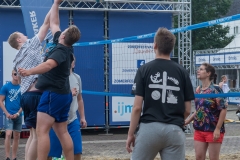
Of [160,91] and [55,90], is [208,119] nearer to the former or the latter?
[55,90]

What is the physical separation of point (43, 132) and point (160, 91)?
5.99 ft

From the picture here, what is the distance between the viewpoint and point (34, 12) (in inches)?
372

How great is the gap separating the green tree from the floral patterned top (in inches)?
1726

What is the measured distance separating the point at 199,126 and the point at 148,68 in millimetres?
2631

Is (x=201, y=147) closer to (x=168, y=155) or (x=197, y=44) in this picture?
(x=168, y=155)

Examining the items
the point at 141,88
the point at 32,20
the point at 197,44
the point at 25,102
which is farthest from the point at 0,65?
the point at 197,44

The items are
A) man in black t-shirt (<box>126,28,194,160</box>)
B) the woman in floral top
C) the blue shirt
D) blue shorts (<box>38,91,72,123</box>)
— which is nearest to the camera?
man in black t-shirt (<box>126,28,194,160</box>)

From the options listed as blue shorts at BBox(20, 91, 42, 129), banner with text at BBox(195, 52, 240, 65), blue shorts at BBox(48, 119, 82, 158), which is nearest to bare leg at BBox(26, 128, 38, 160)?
blue shorts at BBox(20, 91, 42, 129)

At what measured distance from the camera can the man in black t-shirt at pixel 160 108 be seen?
4.93 meters

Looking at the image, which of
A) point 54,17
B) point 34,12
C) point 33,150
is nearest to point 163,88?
point 54,17

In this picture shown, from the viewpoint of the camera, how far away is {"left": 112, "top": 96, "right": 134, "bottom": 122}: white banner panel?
48.7ft

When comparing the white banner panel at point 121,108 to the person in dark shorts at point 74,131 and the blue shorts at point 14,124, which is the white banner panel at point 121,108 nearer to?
the blue shorts at point 14,124

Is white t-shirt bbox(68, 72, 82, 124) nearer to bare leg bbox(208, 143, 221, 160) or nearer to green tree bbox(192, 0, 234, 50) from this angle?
bare leg bbox(208, 143, 221, 160)

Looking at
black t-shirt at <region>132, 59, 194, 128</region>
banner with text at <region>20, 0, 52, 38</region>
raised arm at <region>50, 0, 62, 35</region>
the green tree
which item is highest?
the green tree
